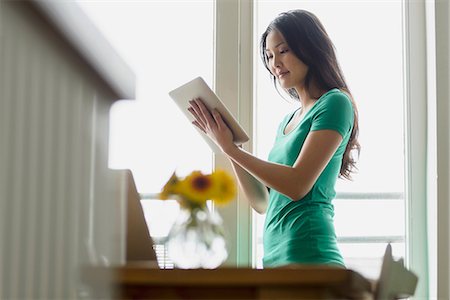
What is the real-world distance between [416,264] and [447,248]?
5.3 inches

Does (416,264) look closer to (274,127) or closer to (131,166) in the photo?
(274,127)

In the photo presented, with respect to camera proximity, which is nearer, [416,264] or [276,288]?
[276,288]

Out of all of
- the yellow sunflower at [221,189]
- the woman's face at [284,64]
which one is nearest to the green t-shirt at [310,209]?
the woman's face at [284,64]

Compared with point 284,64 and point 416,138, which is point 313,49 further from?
point 416,138

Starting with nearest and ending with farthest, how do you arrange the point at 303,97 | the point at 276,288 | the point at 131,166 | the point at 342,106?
the point at 276,288 < the point at 342,106 < the point at 303,97 < the point at 131,166

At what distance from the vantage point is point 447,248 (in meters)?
2.45

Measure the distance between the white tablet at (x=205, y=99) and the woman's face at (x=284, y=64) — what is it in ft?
0.76

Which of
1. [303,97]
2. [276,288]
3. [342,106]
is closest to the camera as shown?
[276,288]

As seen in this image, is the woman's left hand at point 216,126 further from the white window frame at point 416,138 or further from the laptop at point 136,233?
the white window frame at point 416,138

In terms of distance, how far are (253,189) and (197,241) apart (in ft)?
3.53

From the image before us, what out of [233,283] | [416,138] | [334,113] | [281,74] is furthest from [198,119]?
[233,283]

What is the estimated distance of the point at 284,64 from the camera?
2293 mm

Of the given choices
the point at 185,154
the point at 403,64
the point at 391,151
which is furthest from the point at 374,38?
the point at 185,154

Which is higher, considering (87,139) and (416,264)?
(87,139)
